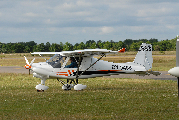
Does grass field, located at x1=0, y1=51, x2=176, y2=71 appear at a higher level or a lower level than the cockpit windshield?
lower

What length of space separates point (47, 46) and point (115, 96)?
141 metres

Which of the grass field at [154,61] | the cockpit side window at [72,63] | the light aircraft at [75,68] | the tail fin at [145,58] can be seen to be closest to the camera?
the light aircraft at [75,68]

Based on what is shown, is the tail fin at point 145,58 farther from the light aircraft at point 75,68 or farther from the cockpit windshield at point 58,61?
the cockpit windshield at point 58,61

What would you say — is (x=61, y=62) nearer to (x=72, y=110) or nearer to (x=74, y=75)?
(x=74, y=75)

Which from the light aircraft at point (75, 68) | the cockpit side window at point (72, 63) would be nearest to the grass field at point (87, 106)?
the light aircraft at point (75, 68)

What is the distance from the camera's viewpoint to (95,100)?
12.9 meters

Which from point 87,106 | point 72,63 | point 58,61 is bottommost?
point 87,106

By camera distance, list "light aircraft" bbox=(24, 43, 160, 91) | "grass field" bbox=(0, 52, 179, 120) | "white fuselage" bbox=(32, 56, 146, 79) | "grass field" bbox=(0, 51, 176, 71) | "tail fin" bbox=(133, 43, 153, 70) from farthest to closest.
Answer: "grass field" bbox=(0, 51, 176, 71) → "tail fin" bbox=(133, 43, 153, 70) → "white fuselage" bbox=(32, 56, 146, 79) → "light aircraft" bbox=(24, 43, 160, 91) → "grass field" bbox=(0, 52, 179, 120)

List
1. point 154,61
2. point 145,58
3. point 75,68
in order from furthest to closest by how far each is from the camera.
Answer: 1. point 154,61
2. point 145,58
3. point 75,68

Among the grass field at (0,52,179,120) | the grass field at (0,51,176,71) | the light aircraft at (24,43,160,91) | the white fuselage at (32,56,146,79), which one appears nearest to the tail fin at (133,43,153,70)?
the white fuselage at (32,56,146,79)

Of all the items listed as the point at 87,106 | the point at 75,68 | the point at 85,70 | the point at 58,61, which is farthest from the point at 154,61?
the point at 87,106

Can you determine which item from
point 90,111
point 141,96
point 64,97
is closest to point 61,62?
point 64,97

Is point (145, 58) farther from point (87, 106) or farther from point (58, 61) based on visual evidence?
point (87, 106)

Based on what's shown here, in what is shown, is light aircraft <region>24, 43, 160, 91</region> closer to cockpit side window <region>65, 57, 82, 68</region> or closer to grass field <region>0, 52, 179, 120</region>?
A: cockpit side window <region>65, 57, 82, 68</region>
